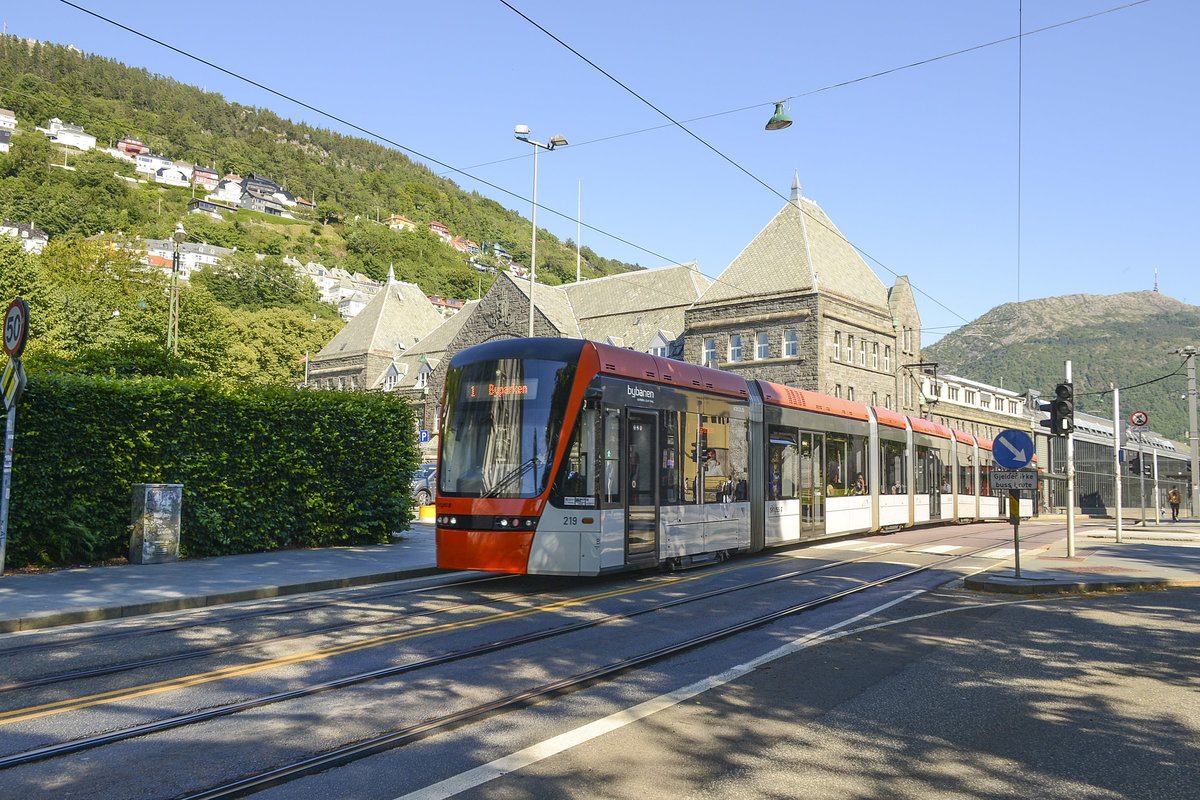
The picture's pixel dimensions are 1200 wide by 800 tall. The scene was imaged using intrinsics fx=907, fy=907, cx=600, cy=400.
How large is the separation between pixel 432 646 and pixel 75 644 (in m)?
3.40

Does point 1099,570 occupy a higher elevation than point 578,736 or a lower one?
higher

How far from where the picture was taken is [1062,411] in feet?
52.3

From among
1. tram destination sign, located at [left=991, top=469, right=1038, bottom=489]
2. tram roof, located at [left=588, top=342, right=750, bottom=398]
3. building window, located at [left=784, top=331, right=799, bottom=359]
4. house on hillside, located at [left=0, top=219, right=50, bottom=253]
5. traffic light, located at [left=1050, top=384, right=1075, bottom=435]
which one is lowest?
tram destination sign, located at [left=991, top=469, right=1038, bottom=489]

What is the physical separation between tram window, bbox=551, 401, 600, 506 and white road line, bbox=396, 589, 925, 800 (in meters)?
4.04

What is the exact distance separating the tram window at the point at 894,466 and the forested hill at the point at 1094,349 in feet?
283

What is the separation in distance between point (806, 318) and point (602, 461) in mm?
41372

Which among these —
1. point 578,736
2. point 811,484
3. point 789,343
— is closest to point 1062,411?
point 811,484

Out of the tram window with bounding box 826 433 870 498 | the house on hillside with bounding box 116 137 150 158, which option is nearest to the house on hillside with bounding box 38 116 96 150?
the house on hillside with bounding box 116 137 150 158

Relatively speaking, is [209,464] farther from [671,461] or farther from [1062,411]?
[1062,411]

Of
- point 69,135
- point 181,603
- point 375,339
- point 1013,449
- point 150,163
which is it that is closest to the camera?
point 181,603

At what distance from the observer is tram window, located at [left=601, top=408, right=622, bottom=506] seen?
12461mm

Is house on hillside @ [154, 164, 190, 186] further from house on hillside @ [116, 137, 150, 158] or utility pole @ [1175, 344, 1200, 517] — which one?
utility pole @ [1175, 344, 1200, 517]

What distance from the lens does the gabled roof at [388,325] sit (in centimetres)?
8156

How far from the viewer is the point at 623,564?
12766 millimetres
